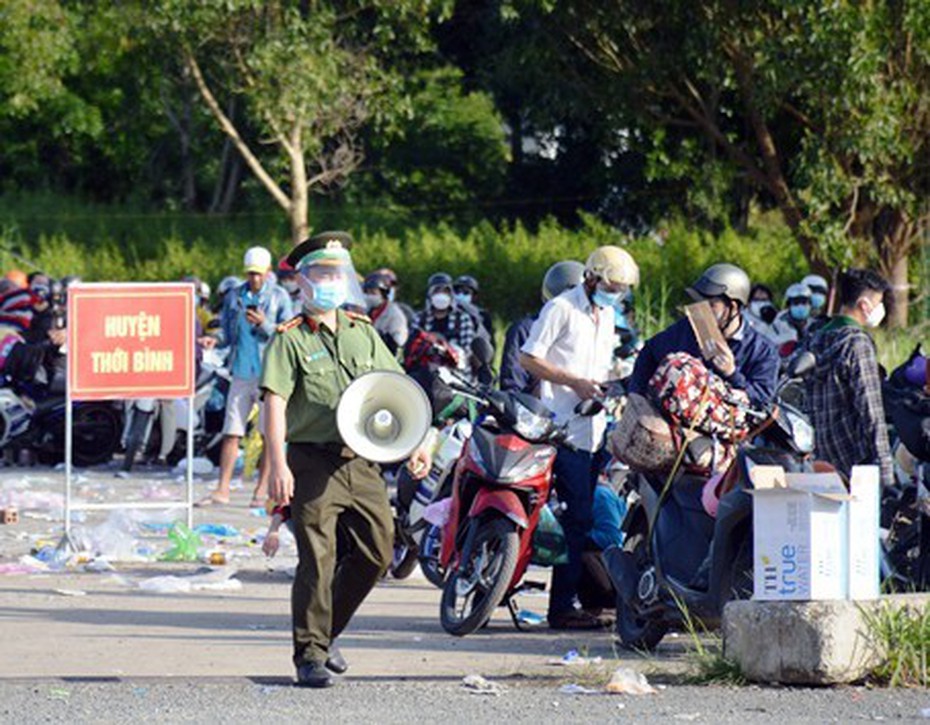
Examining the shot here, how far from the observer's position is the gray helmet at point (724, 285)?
33.6ft

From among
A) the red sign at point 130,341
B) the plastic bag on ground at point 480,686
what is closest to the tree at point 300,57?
the red sign at point 130,341

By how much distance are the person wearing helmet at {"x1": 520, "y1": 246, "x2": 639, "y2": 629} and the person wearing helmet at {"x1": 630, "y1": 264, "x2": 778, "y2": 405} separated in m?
0.65

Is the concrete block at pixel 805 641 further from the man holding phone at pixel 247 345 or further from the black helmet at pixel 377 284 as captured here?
the black helmet at pixel 377 284

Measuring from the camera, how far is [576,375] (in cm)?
1124

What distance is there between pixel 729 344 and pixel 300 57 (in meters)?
23.4

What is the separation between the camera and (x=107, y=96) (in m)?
51.9

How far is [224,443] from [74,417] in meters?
4.48

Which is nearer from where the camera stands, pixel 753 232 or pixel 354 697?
pixel 354 697

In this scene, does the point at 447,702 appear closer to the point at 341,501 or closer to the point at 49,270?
the point at 341,501

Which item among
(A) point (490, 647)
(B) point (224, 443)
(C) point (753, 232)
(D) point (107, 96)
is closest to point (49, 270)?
(D) point (107, 96)

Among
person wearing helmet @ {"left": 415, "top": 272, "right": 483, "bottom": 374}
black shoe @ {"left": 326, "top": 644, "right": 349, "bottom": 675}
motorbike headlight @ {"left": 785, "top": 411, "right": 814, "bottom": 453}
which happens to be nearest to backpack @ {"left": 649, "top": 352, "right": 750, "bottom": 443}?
motorbike headlight @ {"left": 785, "top": 411, "right": 814, "bottom": 453}

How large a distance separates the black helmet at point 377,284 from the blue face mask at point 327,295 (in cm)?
1096

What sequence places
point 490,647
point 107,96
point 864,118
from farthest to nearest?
1. point 107,96
2. point 864,118
3. point 490,647

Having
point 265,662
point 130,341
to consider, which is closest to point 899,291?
point 130,341
